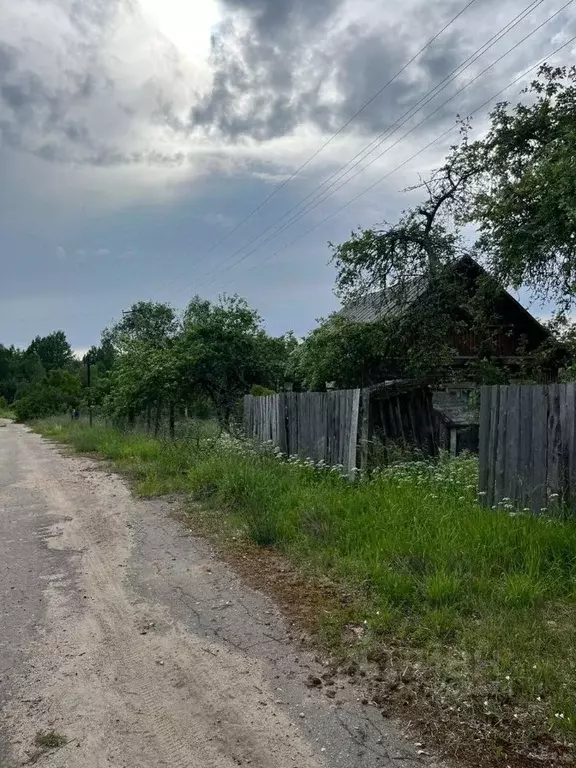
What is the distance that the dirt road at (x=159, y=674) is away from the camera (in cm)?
280

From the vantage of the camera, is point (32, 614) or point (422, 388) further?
point (422, 388)

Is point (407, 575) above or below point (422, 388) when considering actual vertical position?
below

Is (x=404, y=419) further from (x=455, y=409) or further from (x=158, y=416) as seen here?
(x=158, y=416)

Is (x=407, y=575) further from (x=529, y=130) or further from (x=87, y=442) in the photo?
(x=87, y=442)

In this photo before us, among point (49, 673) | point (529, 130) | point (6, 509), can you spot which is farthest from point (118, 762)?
point (529, 130)

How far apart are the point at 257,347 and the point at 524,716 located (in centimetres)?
1423

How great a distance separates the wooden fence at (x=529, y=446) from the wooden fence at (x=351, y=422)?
2036 millimetres

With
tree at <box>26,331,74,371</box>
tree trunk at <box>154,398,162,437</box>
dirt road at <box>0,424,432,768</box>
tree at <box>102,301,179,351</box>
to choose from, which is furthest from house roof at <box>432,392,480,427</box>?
tree at <box>26,331,74,371</box>

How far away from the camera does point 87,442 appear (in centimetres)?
1889

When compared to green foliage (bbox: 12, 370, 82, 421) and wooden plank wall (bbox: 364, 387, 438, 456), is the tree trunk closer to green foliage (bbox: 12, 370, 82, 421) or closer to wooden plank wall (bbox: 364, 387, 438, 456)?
wooden plank wall (bbox: 364, 387, 438, 456)

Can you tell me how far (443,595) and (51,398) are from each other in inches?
2168

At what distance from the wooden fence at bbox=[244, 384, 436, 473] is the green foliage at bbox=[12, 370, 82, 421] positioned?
42.5 metres

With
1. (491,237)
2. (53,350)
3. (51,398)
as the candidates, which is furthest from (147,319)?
(53,350)

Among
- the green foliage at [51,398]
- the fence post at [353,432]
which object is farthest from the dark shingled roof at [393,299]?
the green foliage at [51,398]
